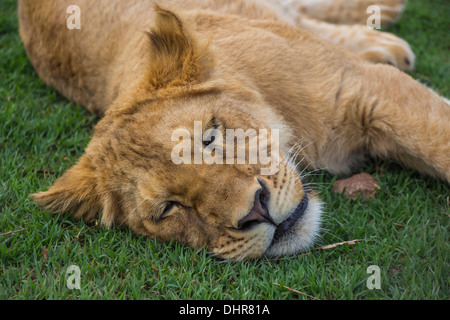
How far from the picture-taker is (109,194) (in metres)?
3.32

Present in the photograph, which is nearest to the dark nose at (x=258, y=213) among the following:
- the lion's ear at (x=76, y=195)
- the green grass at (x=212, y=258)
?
the green grass at (x=212, y=258)

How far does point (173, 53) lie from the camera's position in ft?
11.0

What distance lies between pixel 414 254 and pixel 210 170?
49.3 inches

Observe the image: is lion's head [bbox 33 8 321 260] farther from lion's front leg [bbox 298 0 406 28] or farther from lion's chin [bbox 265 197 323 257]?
lion's front leg [bbox 298 0 406 28]

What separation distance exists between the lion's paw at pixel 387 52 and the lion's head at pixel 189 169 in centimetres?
207

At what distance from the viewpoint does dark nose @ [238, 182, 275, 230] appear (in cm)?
272

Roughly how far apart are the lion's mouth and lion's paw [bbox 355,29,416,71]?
8.28 feet

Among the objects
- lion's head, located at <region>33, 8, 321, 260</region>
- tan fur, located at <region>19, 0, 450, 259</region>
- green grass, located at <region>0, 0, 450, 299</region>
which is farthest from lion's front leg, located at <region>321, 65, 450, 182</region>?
lion's head, located at <region>33, 8, 321, 260</region>

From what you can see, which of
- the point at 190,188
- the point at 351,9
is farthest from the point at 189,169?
the point at 351,9

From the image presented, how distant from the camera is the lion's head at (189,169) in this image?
2852mm

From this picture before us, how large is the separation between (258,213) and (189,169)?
471 mm

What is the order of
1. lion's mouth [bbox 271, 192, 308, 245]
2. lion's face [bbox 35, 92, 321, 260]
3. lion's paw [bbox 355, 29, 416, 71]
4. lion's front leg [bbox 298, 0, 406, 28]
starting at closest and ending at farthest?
lion's face [bbox 35, 92, 321, 260], lion's mouth [bbox 271, 192, 308, 245], lion's paw [bbox 355, 29, 416, 71], lion's front leg [bbox 298, 0, 406, 28]
